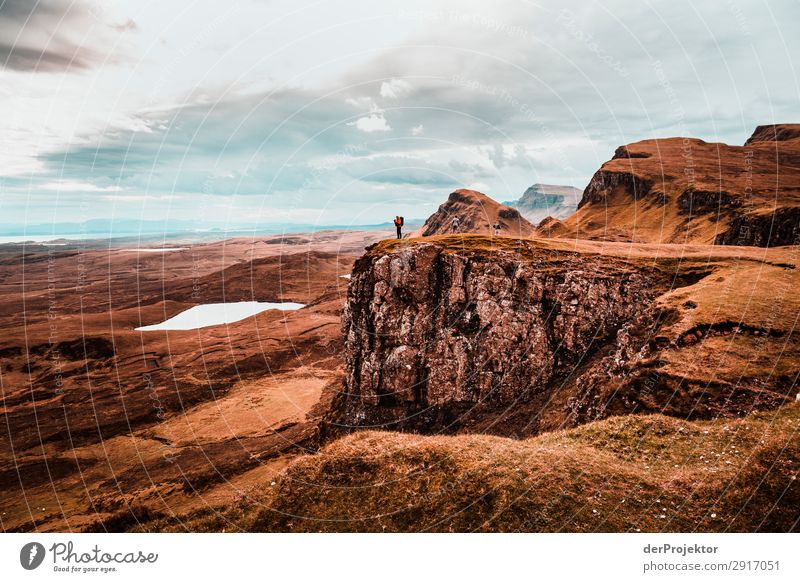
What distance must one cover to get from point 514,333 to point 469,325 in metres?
6.67

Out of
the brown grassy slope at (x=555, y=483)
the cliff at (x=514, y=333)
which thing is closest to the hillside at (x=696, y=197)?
the cliff at (x=514, y=333)

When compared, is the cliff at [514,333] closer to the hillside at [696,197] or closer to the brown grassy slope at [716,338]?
the brown grassy slope at [716,338]

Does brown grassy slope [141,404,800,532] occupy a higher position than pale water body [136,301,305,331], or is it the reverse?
brown grassy slope [141,404,800,532]

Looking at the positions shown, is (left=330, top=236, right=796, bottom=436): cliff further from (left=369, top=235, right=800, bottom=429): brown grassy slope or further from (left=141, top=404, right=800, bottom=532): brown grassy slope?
(left=141, top=404, right=800, bottom=532): brown grassy slope

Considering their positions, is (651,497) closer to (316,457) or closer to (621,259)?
(316,457)

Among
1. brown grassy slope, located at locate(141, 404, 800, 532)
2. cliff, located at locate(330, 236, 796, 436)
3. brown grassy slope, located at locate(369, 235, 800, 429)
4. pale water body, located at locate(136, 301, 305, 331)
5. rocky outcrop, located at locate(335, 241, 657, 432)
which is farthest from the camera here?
pale water body, located at locate(136, 301, 305, 331)

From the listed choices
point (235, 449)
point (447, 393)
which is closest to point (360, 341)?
point (447, 393)

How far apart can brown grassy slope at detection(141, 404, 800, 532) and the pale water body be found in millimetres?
155424

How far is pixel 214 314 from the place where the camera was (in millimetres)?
175125

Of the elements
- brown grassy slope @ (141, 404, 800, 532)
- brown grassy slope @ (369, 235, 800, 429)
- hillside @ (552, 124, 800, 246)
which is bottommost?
brown grassy slope @ (141, 404, 800, 532)

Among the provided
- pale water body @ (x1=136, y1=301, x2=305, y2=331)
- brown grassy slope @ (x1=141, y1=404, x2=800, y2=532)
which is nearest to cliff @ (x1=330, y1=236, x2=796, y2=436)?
brown grassy slope @ (x1=141, y1=404, x2=800, y2=532)

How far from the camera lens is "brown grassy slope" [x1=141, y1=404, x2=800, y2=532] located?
1697 centimetres

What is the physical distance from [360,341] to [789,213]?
82701 millimetres
